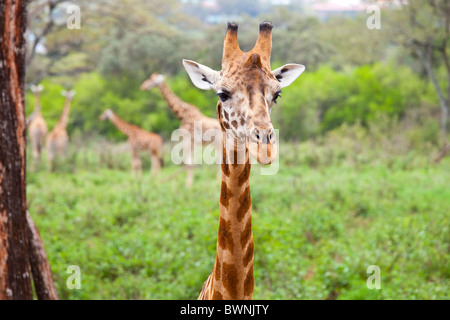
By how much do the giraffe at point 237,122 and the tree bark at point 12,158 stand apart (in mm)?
1807

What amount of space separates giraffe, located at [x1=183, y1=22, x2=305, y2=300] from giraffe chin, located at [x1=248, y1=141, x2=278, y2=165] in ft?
0.37

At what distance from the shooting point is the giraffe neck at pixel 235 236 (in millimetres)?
2605

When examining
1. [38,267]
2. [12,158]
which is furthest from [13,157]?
[38,267]

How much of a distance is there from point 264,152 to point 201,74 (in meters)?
0.84

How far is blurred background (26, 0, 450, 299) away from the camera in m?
5.39

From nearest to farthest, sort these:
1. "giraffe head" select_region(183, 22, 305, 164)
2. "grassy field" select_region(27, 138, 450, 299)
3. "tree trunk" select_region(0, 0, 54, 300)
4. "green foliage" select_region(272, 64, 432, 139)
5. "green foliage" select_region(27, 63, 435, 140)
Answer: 1. "giraffe head" select_region(183, 22, 305, 164)
2. "tree trunk" select_region(0, 0, 54, 300)
3. "grassy field" select_region(27, 138, 450, 299)
4. "green foliage" select_region(27, 63, 435, 140)
5. "green foliage" select_region(272, 64, 432, 139)

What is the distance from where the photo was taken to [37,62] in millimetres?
22375

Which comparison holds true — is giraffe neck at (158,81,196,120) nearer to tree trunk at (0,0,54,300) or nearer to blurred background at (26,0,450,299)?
blurred background at (26,0,450,299)

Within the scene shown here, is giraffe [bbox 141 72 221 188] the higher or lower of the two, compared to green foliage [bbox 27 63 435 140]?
lower

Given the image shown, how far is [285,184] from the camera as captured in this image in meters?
9.34

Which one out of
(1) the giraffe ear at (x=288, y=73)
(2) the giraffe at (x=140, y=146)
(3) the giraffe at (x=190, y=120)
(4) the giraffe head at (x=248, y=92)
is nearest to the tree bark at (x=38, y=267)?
(4) the giraffe head at (x=248, y=92)

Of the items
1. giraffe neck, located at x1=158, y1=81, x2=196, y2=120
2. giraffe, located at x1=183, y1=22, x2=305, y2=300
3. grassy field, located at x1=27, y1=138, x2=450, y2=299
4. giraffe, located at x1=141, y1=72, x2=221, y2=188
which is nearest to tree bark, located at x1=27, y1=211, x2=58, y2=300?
grassy field, located at x1=27, y1=138, x2=450, y2=299

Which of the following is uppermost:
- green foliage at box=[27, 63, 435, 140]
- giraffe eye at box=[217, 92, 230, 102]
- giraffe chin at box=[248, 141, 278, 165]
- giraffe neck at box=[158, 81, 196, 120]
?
green foliage at box=[27, 63, 435, 140]
